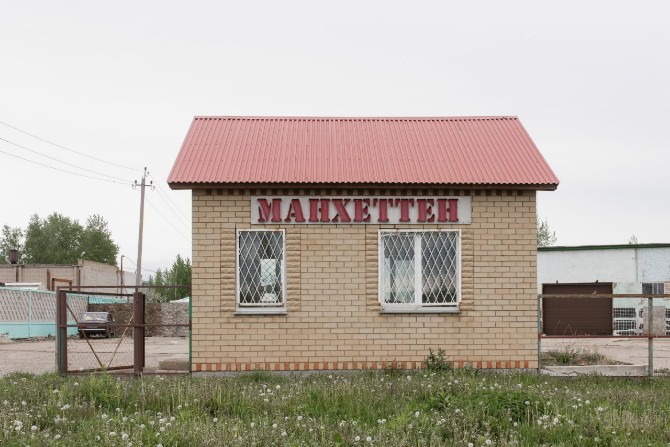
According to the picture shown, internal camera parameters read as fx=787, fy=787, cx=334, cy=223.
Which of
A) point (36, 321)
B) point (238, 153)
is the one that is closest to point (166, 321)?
point (36, 321)

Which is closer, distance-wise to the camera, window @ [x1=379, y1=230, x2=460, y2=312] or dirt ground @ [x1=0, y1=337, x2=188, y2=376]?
window @ [x1=379, y1=230, x2=460, y2=312]

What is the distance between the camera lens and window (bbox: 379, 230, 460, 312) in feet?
43.1

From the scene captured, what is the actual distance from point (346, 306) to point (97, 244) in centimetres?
8440

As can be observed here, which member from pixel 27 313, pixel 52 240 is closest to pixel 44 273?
pixel 27 313

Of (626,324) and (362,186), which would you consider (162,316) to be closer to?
(626,324)

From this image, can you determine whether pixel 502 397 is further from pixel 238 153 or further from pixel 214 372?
pixel 238 153

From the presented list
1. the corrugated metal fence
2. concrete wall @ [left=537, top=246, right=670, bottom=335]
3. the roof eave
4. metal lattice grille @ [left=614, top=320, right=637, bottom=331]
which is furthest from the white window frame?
metal lattice grille @ [left=614, top=320, right=637, bottom=331]

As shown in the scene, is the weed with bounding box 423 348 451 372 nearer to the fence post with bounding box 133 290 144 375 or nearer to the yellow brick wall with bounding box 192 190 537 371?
the yellow brick wall with bounding box 192 190 537 371

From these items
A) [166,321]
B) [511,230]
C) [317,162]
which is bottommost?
[166,321]

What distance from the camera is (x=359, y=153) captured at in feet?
46.2

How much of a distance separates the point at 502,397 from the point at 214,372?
5609 mm

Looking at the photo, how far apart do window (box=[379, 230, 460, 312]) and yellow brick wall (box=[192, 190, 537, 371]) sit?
0.54 feet

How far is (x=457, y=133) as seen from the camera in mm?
15156

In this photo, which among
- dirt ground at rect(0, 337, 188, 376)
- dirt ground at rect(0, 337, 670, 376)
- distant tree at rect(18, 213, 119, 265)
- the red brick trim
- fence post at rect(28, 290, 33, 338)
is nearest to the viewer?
the red brick trim
